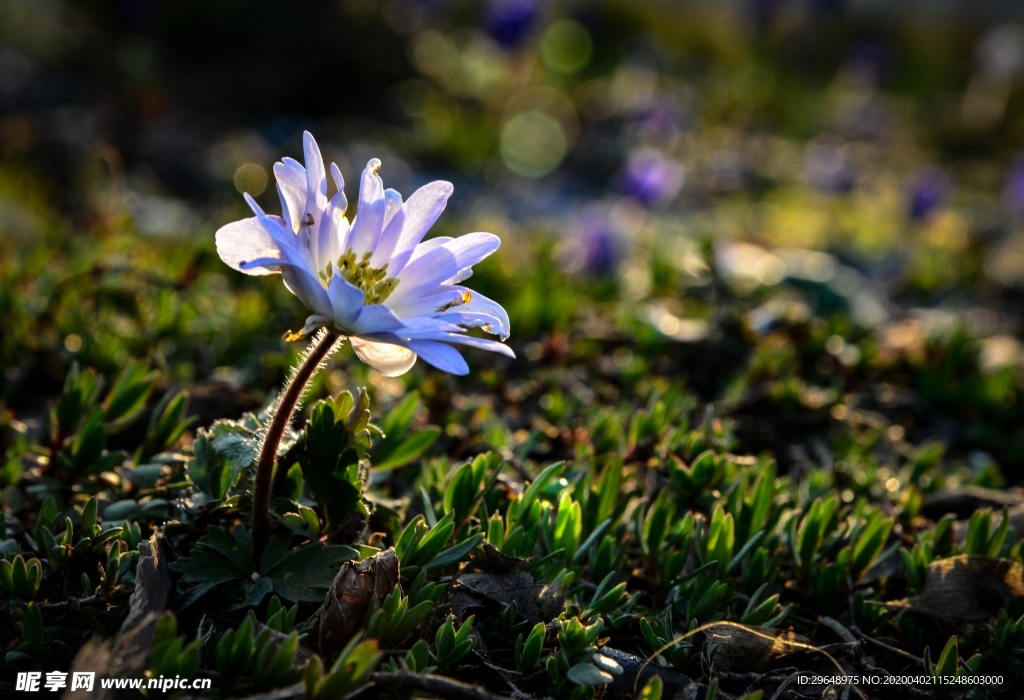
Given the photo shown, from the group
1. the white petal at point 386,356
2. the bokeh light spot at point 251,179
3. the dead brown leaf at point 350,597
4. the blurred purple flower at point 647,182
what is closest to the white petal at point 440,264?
the white petal at point 386,356

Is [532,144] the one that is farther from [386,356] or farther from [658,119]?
[386,356]

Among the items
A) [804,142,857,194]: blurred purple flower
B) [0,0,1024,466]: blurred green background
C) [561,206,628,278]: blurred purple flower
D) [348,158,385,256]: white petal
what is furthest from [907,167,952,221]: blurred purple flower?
[348,158,385,256]: white petal

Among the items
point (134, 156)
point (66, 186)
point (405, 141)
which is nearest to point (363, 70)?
point (405, 141)

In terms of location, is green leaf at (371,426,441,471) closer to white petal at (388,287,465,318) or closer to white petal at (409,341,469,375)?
white petal at (388,287,465,318)

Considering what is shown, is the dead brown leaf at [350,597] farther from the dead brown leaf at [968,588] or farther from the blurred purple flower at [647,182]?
the blurred purple flower at [647,182]

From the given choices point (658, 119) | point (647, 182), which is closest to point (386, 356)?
point (647, 182)

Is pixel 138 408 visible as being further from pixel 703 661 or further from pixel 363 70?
pixel 363 70

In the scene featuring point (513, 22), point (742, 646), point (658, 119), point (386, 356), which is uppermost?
point (513, 22)
